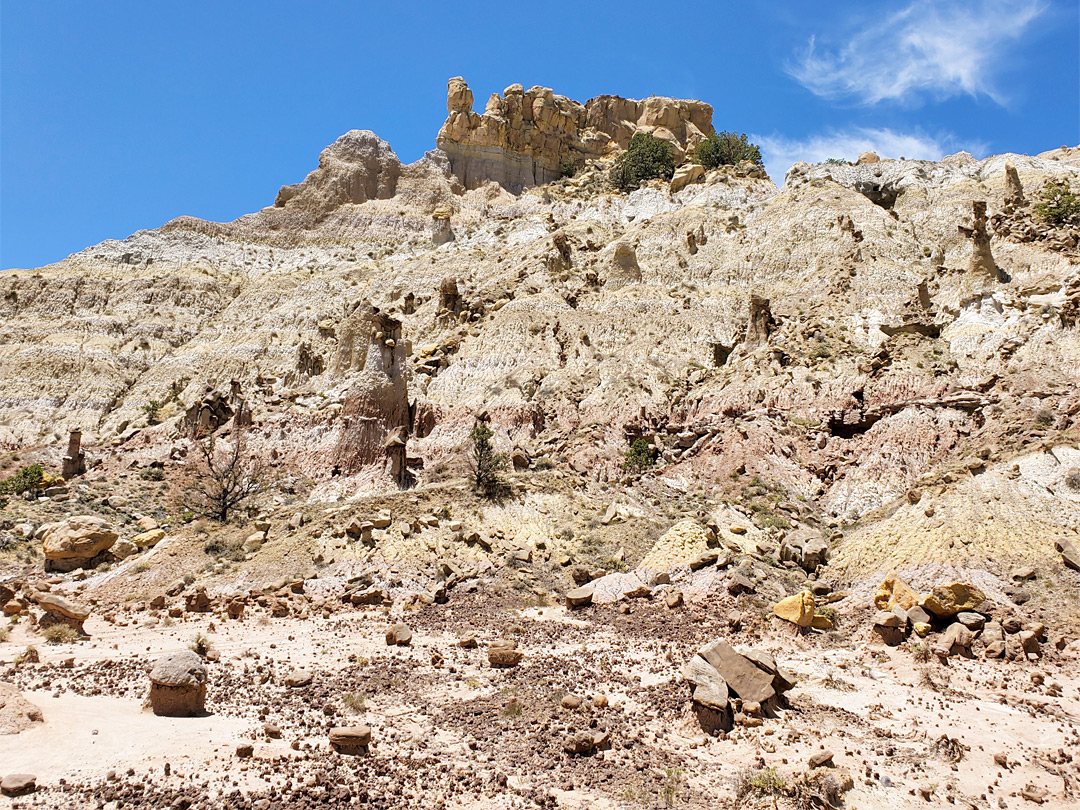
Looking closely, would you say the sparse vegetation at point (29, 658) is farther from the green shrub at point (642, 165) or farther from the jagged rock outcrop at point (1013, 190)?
the green shrub at point (642, 165)

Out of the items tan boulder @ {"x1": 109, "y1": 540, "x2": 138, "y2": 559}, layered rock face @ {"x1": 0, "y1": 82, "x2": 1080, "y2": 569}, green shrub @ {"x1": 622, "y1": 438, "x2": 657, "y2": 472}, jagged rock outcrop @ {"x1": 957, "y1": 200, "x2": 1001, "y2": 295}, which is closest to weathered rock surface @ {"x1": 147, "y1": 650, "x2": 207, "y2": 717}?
tan boulder @ {"x1": 109, "y1": 540, "x2": 138, "y2": 559}

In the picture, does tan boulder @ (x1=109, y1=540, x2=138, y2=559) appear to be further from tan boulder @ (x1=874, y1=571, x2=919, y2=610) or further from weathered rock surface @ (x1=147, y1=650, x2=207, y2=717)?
tan boulder @ (x1=874, y1=571, x2=919, y2=610)

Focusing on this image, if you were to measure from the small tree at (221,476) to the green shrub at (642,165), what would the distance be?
43838mm

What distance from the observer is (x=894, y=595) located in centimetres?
1589

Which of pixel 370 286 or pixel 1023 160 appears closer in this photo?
pixel 1023 160

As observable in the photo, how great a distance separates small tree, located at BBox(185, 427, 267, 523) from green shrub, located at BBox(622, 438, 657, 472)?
1462 cm

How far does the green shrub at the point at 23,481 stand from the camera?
1192 inches

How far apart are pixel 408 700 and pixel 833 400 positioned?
21.8 m

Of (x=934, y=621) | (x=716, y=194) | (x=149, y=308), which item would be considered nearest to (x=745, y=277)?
(x=716, y=194)

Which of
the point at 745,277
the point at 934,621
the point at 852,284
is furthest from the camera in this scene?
the point at 745,277

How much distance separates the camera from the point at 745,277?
4041 centimetres

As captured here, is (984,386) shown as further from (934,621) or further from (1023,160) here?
(1023,160)

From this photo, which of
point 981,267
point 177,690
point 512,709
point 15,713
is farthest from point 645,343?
point 15,713

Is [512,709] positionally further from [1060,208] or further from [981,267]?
[1060,208]
